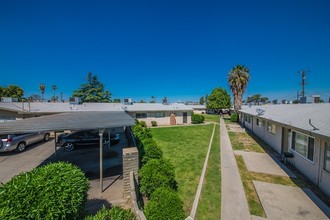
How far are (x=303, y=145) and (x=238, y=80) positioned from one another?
88.6ft

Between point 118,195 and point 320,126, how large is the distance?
8.71 meters

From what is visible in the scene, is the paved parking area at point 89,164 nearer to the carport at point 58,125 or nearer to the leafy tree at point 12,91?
the carport at point 58,125

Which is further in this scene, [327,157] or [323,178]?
[323,178]

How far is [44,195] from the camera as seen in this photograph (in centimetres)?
310

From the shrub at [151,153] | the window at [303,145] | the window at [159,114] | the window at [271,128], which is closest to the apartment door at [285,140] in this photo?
the window at [303,145]

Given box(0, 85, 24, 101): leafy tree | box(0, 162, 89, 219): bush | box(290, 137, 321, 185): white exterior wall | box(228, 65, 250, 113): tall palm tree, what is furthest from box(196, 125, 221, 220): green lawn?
box(0, 85, 24, 101): leafy tree

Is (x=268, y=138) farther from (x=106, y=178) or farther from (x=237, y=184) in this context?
(x=106, y=178)

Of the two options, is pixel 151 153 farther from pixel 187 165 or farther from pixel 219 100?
pixel 219 100

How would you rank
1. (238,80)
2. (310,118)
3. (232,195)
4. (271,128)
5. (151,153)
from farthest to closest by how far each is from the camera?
(238,80) < (271,128) < (310,118) < (151,153) < (232,195)

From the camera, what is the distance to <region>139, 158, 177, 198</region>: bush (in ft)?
17.9

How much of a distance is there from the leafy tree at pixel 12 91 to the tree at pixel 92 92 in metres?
12.4

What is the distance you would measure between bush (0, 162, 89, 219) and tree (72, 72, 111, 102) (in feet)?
156

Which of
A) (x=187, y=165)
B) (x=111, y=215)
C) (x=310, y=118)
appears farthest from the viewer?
(x=187, y=165)

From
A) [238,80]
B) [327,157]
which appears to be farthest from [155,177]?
[238,80]
